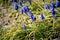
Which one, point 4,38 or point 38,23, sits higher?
point 38,23

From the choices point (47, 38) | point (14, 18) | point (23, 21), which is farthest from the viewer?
point (14, 18)

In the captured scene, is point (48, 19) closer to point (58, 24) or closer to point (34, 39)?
point (58, 24)

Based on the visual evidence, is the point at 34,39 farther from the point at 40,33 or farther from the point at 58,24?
the point at 58,24

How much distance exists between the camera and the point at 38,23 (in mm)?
3838

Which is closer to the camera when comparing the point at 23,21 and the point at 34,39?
the point at 34,39

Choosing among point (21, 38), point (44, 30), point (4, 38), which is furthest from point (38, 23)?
point (4, 38)

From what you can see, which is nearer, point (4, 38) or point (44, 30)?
point (44, 30)

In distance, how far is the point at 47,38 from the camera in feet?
11.9

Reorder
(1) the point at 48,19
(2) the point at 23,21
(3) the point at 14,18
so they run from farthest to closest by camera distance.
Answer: (3) the point at 14,18 → (2) the point at 23,21 → (1) the point at 48,19

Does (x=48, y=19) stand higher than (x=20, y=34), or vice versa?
(x=48, y=19)

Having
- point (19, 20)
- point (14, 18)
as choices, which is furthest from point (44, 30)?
point (14, 18)

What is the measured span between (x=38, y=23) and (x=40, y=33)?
24 cm

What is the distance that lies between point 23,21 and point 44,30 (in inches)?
26.8

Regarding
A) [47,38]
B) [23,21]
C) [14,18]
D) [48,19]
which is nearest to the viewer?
[47,38]
